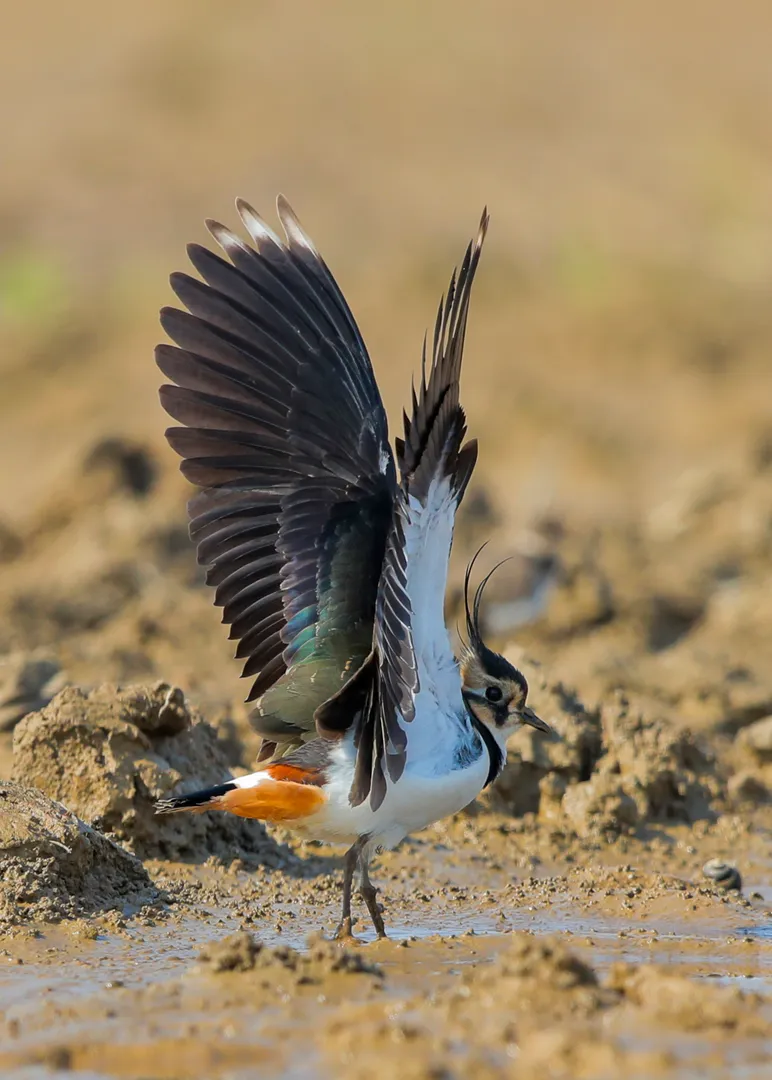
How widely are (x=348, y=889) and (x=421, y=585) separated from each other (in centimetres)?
112

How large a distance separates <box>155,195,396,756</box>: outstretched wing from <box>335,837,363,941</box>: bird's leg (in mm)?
416

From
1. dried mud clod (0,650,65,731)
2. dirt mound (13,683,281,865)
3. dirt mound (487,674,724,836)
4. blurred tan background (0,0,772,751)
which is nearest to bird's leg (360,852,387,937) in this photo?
dirt mound (13,683,281,865)

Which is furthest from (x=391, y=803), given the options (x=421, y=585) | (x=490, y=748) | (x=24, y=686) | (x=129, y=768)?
(x=24, y=686)

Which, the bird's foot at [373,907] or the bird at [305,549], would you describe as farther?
the bird's foot at [373,907]

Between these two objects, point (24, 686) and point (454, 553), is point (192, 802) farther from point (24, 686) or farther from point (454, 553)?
point (454, 553)

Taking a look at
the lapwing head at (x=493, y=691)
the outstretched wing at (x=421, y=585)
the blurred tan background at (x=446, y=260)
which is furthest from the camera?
the blurred tan background at (x=446, y=260)

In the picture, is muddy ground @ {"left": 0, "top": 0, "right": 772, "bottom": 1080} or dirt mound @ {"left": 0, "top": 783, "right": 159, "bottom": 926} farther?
dirt mound @ {"left": 0, "top": 783, "right": 159, "bottom": 926}

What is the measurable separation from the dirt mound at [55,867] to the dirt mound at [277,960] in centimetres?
91

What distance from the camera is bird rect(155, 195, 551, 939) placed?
4.98 meters

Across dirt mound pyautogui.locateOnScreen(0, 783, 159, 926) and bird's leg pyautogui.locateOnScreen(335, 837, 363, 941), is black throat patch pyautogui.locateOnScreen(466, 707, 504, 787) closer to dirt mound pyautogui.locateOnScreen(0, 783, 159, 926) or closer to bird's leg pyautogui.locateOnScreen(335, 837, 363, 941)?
bird's leg pyautogui.locateOnScreen(335, 837, 363, 941)

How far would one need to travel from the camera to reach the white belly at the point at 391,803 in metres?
5.02

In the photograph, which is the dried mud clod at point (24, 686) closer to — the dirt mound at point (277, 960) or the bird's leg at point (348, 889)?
the bird's leg at point (348, 889)

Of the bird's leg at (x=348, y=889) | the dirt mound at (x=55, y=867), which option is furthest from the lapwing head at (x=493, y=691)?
the dirt mound at (x=55, y=867)

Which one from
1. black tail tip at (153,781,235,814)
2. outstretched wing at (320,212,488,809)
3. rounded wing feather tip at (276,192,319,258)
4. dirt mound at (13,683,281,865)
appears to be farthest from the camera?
dirt mound at (13,683,281,865)
